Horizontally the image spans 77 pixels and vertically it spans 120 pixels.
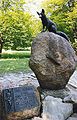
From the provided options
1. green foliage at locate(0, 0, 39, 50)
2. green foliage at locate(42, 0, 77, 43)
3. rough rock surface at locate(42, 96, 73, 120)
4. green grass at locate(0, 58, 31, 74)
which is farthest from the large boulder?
green foliage at locate(0, 0, 39, 50)

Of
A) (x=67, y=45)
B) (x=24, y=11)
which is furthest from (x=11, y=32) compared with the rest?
(x=67, y=45)

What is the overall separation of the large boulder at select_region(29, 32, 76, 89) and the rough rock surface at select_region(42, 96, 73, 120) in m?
0.49

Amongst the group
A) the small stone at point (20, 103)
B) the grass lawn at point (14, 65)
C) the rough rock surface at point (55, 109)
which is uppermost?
the small stone at point (20, 103)

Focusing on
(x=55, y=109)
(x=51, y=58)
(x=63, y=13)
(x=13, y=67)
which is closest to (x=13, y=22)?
(x=63, y=13)

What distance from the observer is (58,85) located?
210 inches

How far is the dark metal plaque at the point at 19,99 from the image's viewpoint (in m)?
4.34

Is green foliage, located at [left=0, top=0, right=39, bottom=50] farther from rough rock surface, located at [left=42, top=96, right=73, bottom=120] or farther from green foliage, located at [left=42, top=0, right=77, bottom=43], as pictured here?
rough rock surface, located at [left=42, top=96, right=73, bottom=120]

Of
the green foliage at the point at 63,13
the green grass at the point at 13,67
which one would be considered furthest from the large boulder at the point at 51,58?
the green foliage at the point at 63,13

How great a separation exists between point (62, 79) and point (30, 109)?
3.85 ft

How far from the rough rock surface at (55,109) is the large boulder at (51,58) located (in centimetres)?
49

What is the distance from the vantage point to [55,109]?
472cm

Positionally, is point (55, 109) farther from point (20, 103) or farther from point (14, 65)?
point (14, 65)

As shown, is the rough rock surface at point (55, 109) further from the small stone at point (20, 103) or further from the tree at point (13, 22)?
the tree at point (13, 22)

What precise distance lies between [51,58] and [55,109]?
1058 mm
